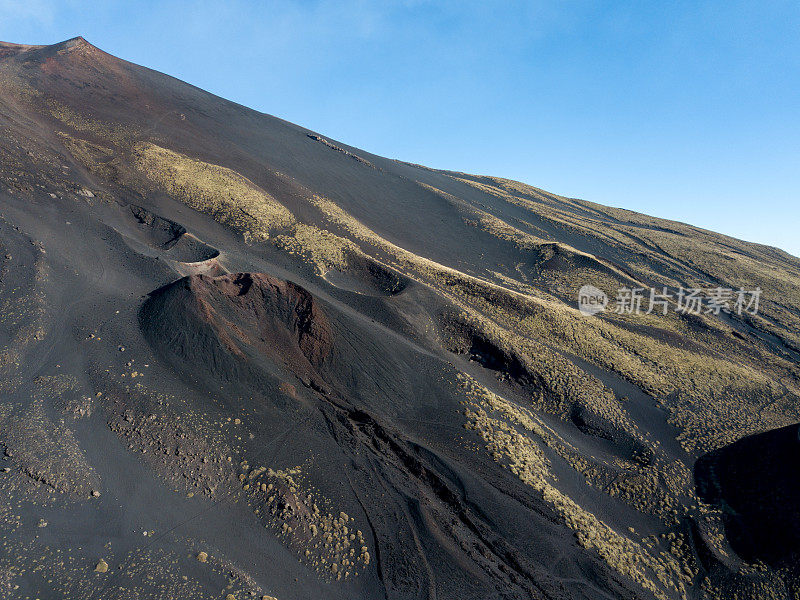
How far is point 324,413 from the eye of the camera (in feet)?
54.2

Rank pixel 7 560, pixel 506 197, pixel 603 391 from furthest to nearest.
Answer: pixel 506 197, pixel 603 391, pixel 7 560

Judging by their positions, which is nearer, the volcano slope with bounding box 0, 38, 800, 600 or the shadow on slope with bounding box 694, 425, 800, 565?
the volcano slope with bounding box 0, 38, 800, 600

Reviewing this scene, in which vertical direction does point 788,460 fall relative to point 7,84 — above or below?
below

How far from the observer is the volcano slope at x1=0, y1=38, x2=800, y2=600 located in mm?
11742

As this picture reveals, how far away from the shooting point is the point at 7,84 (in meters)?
36.8

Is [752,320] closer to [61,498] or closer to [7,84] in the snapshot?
[61,498]

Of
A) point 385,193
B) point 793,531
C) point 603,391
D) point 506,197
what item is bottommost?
point 793,531

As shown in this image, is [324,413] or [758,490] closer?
[324,413]

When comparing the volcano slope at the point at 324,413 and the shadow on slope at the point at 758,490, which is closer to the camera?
the volcano slope at the point at 324,413

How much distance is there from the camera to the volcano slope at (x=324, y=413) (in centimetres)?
1174

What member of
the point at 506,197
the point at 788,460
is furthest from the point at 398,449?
the point at 506,197

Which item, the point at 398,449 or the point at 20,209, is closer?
the point at 398,449

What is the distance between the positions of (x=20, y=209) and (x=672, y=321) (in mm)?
46968

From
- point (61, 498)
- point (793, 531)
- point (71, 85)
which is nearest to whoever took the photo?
point (61, 498)
